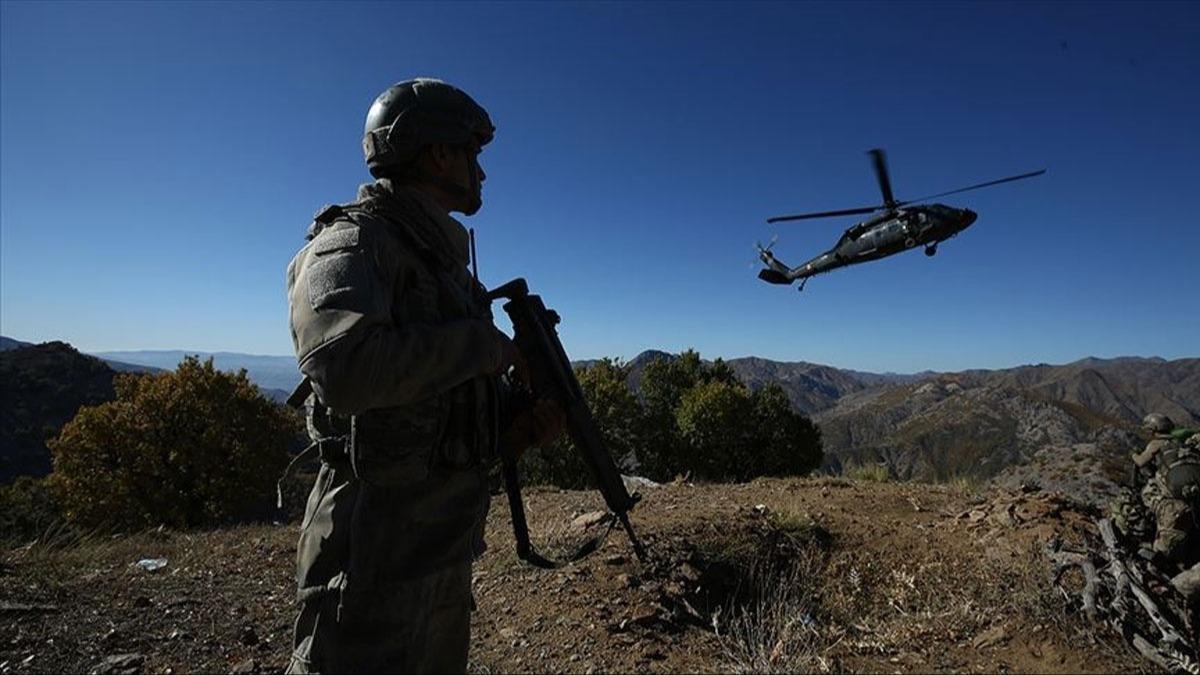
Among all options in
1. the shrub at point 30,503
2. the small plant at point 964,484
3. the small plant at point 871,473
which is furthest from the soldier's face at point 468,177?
the shrub at point 30,503

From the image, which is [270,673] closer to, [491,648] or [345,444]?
[491,648]

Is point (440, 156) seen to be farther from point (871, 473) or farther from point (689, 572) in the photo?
point (871, 473)

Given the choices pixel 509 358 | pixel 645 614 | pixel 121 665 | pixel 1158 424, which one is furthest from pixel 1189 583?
pixel 121 665

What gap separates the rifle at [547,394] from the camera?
85.7 inches

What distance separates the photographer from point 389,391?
154 centimetres

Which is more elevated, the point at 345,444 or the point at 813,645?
the point at 345,444

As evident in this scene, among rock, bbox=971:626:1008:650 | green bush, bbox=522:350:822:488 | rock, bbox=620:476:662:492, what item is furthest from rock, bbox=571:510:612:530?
green bush, bbox=522:350:822:488

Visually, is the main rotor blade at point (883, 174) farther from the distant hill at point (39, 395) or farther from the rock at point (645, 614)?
the distant hill at point (39, 395)

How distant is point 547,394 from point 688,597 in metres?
3.84

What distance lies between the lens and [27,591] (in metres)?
5.25

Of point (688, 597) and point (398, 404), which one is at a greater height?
point (398, 404)

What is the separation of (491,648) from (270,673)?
1462 mm

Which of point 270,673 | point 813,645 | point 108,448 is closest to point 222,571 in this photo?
point 270,673

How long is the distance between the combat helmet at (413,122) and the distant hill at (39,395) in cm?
4877
